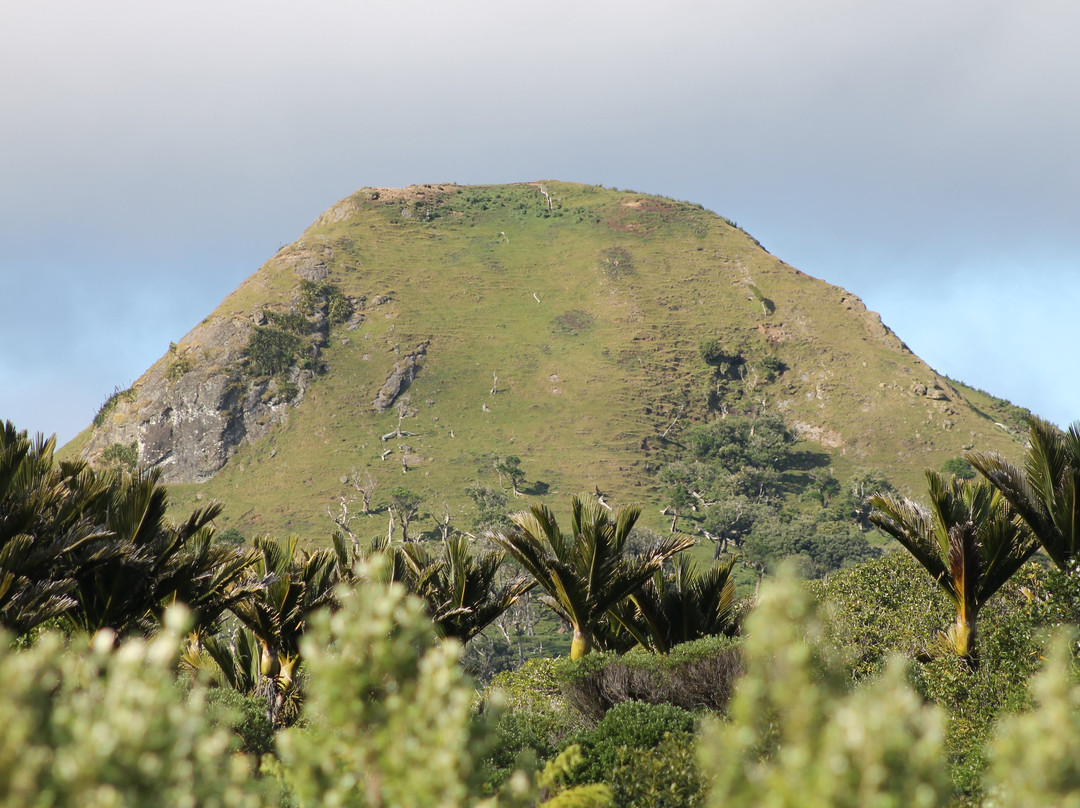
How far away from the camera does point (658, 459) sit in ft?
284

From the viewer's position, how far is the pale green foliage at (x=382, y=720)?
130 inches

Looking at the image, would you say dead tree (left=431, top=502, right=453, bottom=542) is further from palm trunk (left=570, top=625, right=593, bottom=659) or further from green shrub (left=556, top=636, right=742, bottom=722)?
green shrub (left=556, top=636, right=742, bottom=722)

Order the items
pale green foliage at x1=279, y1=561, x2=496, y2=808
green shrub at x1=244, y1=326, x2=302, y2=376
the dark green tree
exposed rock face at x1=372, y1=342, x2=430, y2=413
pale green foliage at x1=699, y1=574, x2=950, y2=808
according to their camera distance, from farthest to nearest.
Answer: green shrub at x1=244, y1=326, x2=302, y2=376
exposed rock face at x1=372, y1=342, x2=430, y2=413
the dark green tree
pale green foliage at x1=279, y1=561, x2=496, y2=808
pale green foliage at x1=699, y1=574, x2=950, y2=808

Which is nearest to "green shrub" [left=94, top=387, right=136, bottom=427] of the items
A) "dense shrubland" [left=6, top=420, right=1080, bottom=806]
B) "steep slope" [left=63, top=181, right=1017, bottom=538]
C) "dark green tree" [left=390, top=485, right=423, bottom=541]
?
"steep slope" [left=63, top=181, right=1017, bottom=538]

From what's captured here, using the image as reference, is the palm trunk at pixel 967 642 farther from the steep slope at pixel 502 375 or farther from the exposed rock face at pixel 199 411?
the exposed rock face at pixel 199 411

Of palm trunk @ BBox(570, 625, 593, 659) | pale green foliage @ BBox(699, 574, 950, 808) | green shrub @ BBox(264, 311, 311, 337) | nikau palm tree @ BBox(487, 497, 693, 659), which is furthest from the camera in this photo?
green shrub @ BBox(264, 311, 311, 337)

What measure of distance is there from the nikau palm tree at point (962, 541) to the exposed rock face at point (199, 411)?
83247 mm

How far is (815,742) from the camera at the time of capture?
2.88 meters

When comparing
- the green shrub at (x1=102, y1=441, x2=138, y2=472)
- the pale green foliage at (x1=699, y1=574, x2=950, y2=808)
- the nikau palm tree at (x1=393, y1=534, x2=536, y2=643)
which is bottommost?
the pale green foliage at (x1=699, y1=574, x2=950, y2=808)

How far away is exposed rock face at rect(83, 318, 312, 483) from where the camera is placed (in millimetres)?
88312

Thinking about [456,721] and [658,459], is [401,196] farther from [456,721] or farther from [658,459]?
[456,721]

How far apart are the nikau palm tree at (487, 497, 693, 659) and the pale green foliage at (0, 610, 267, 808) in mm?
10831

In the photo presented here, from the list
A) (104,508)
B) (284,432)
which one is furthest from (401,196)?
(104,508)

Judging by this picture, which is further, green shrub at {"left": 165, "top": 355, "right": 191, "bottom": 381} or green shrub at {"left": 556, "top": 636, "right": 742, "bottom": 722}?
green shrub at {"left": 165, "top": 355, "right": 191, "bottom": 381}
